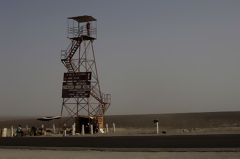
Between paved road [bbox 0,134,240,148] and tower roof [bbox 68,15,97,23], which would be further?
tower roof [bbox 68,15,97,23]

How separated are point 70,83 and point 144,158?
93.7 feet

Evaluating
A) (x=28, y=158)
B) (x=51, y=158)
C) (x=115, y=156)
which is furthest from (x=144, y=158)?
(x=28, y=158)

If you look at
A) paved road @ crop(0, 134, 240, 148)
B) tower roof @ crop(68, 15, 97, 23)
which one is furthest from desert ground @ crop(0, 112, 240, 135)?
tower roof @ crop(68, 15, 97, 23)

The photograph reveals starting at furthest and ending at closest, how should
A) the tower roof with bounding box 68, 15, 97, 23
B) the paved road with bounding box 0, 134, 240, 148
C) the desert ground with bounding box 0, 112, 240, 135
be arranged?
1. the tower roof with bounding box 68, 15, 97, 23
2. the desert ground with bounding box 0, 112, 240, 135
3. the paved road with bounding box 0, 134, 240, 148

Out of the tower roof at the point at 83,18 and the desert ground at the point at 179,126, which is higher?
the tower roof at the point at 83,18

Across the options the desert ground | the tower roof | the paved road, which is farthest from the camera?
the tower roof

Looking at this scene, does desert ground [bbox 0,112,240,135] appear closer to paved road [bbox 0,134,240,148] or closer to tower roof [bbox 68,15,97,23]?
paved road [bbox 0,134,240,148]

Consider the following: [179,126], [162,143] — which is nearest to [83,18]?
[162,143]

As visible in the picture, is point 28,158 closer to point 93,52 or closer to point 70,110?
point 70,110

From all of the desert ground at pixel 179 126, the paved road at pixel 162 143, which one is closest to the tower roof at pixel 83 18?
the desert ground at pixel 179 126

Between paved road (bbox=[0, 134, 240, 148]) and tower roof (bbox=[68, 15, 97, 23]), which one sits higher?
tower roof (bbox=[68, 15, 97, 23])

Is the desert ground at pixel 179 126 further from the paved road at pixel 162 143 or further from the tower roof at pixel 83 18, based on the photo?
the tower roof at pixel 83 18

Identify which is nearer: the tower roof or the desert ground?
the desert ground

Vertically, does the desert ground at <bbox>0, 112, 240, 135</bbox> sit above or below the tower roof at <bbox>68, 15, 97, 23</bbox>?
below
